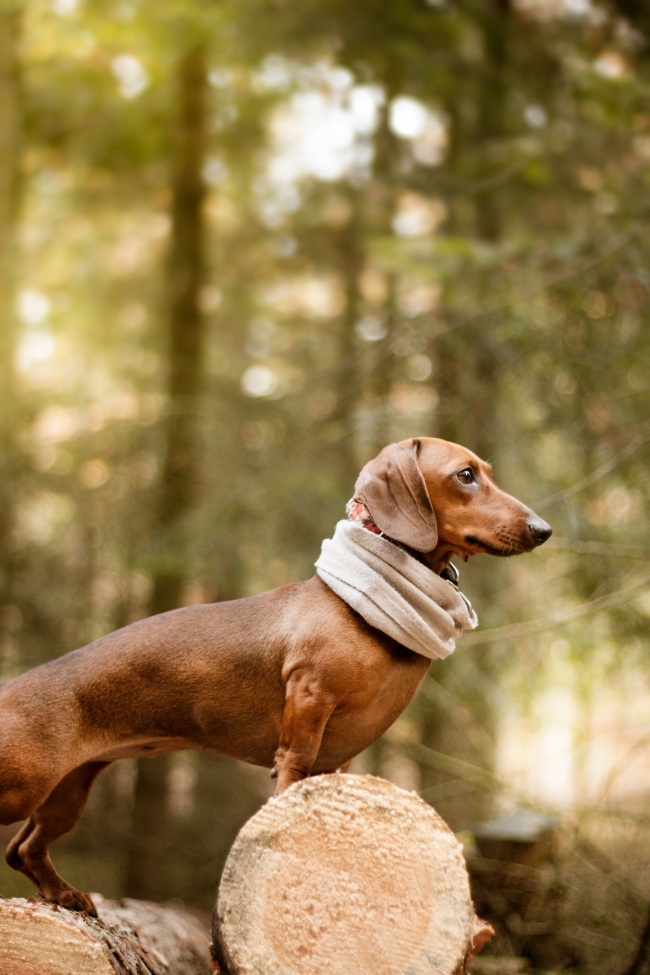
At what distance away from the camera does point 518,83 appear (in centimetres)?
1009

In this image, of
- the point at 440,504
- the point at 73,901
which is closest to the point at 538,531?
the point at 440,504

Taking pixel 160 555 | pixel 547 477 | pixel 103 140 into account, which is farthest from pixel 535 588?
pixel 103 140

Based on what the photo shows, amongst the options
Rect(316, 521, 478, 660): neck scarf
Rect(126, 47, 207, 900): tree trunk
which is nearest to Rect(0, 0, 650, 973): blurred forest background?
Rect(126, 47, 207, 900): tree trunk

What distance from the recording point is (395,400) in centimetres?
980

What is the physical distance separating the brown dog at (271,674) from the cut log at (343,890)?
0.86 feet

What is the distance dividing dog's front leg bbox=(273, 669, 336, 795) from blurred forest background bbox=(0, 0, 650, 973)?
116 inches

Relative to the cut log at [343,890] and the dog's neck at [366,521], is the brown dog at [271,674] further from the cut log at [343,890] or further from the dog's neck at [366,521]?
the cut log at [343,890]

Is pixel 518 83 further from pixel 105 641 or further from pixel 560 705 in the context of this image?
pixel 105 641

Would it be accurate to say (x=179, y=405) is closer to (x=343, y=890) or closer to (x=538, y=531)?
(x=538, y=531)

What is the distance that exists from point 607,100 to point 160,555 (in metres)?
5.90

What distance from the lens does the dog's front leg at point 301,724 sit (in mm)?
3568

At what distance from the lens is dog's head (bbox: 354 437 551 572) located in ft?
12.0

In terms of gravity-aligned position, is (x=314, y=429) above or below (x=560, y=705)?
above

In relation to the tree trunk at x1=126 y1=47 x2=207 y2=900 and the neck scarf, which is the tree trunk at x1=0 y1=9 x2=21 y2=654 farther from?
the neck scarf
